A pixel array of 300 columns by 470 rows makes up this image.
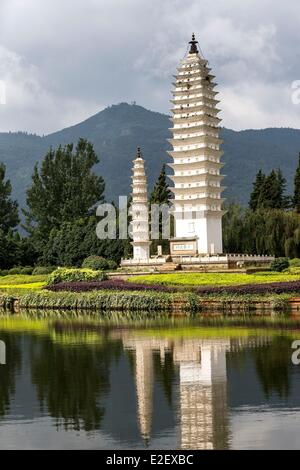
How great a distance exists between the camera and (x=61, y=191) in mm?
84375

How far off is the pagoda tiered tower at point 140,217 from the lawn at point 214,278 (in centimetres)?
1165

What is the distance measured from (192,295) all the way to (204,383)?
2427 centimetres

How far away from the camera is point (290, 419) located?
53.8ft

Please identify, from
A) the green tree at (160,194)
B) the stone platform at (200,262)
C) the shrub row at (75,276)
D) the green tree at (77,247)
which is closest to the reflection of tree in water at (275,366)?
the shrub row at (75,276)

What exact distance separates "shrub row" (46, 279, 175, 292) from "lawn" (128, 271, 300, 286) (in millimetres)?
1347

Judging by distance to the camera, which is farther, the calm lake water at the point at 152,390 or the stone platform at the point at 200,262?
the stone platform at the point at 200,262

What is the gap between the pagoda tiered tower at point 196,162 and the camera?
210ft

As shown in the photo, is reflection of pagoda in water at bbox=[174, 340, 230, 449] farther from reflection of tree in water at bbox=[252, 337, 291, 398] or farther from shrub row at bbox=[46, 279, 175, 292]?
shrub row at bbox=[46, 279, 175, 292]

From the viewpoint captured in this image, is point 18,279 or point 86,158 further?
point 86,158

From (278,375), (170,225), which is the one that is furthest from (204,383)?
(170,225)

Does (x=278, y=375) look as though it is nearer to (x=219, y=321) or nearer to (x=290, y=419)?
(x=290, y=419)

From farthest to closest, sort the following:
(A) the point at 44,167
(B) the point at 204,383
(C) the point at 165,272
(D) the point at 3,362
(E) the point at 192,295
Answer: (A) the point at 44,167
(C) the point at 165,272
(E) the point at 192,295
(D) the point at 3,362
(B) the point at 204,383

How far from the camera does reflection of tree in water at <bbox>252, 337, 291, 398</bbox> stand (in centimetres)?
1969

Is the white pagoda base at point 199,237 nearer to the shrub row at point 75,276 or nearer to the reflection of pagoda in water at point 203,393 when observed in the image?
the shrub row at point 75,276
